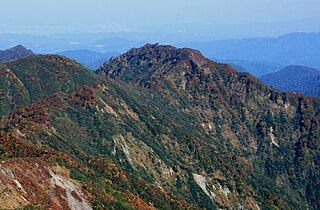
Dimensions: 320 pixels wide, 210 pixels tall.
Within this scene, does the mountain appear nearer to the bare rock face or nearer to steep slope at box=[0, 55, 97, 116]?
the bare rock face

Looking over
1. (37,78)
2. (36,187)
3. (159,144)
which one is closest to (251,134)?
(159,144)

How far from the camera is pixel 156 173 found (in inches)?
4316

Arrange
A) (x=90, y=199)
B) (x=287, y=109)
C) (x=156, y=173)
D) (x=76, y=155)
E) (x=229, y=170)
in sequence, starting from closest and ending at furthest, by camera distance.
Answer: (x=90, y=199) → (x=76, y=155) → (x=156, y=173) → (x=229, y=170) → (x=287, y=109)

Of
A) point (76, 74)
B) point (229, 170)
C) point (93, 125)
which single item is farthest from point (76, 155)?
point (76, 74)

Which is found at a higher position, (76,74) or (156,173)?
(76,74)

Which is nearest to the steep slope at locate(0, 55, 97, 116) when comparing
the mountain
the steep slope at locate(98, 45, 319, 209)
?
the mountain

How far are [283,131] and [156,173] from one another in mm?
83921

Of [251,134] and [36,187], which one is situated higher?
[36,187]

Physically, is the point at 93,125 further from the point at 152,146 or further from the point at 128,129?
the point at 152,146

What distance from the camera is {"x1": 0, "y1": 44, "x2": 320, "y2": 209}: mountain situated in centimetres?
6581

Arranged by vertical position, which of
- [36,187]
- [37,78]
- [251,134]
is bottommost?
[251,134]

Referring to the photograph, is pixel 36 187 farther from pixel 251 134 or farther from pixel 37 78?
pixel 251 134

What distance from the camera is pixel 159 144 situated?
4843 inches

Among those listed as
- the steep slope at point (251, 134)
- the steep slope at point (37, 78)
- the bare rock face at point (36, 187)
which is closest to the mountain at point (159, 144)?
the bare rock face at point (36, 187)
